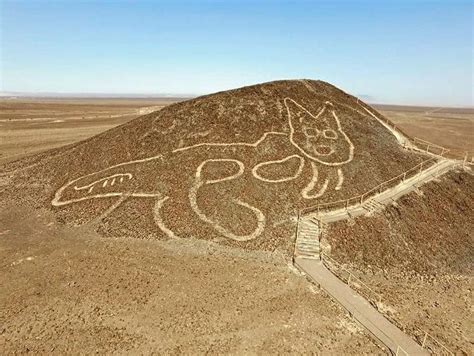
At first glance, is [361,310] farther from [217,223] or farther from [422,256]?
[217,223]

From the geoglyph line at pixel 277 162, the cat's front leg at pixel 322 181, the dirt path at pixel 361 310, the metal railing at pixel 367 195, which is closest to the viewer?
the dirt path at pixel 361 310

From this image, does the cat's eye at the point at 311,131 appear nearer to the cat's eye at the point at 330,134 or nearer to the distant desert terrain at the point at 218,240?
the distant desert terrain at the point at 218,240

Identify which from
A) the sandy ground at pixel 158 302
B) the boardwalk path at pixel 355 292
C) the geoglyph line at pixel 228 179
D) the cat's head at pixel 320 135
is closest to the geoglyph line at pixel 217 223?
the geoglyph line at pixel 228 179

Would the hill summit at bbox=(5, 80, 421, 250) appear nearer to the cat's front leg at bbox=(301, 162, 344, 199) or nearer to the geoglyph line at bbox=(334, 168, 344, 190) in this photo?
the cat's front leg at bbox=(301, 162, 344, 199)

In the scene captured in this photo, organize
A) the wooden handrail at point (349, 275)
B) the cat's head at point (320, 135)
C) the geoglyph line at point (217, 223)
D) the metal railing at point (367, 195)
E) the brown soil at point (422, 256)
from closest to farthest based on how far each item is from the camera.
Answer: the brown soil at point (422, 256), the wooden handrail at point (349, 275), the geoglyph line at point (217, 223), the metal railing at point (367, 195), the cat's head at point (320, 135)

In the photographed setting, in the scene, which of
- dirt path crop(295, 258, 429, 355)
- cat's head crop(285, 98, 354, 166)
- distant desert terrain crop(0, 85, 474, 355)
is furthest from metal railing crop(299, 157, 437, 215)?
dirt path crop(295, 258, 429, 355)

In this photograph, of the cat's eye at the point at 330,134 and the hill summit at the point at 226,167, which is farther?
the cat's eye at the point at 330,134
